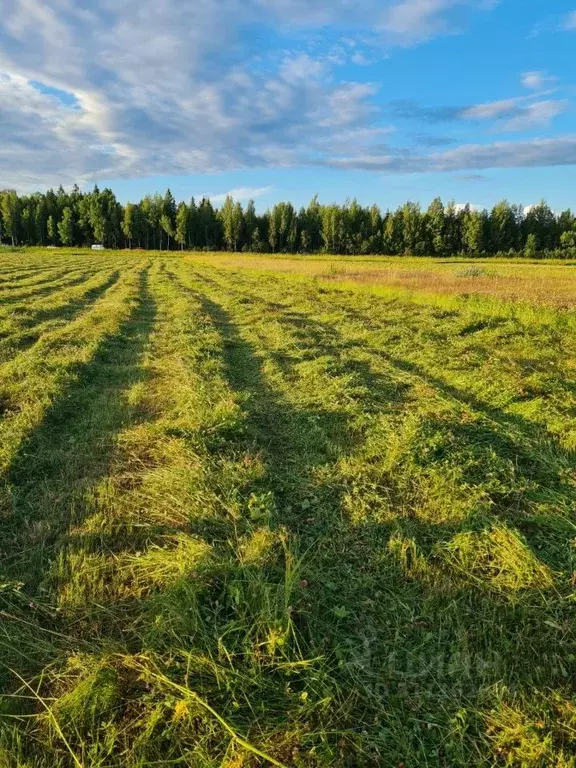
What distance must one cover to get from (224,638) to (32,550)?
6.20 ft

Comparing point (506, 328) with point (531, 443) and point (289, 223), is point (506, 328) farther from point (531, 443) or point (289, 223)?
point (289, 223)

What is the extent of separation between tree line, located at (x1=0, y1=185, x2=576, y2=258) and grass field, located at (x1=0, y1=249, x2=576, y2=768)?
7776cm

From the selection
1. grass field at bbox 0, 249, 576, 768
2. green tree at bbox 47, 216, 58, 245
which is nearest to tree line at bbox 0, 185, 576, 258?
green tree at bbox 47, 216, 58, 245

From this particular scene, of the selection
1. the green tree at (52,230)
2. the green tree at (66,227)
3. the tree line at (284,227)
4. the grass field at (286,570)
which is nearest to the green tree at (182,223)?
the tree line at (284,227)

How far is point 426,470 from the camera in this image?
498cm

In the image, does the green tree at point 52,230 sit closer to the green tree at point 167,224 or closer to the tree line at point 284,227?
the tree line at point 284,227

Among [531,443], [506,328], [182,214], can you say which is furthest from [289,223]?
[531,443]

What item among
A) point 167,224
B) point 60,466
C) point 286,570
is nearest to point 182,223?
point 167,224

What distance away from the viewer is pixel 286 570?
332 cm

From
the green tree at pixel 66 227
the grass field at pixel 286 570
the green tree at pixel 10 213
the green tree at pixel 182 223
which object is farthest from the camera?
the green tree at pixel 182 223

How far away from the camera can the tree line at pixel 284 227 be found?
78.8 meters

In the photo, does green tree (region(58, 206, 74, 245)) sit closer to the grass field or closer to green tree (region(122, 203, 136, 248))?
green tree (region(122, 203, 136, 248))

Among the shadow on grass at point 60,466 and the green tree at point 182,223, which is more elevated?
the green tree at point 182,223

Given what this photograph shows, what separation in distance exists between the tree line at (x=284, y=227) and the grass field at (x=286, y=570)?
255ft
